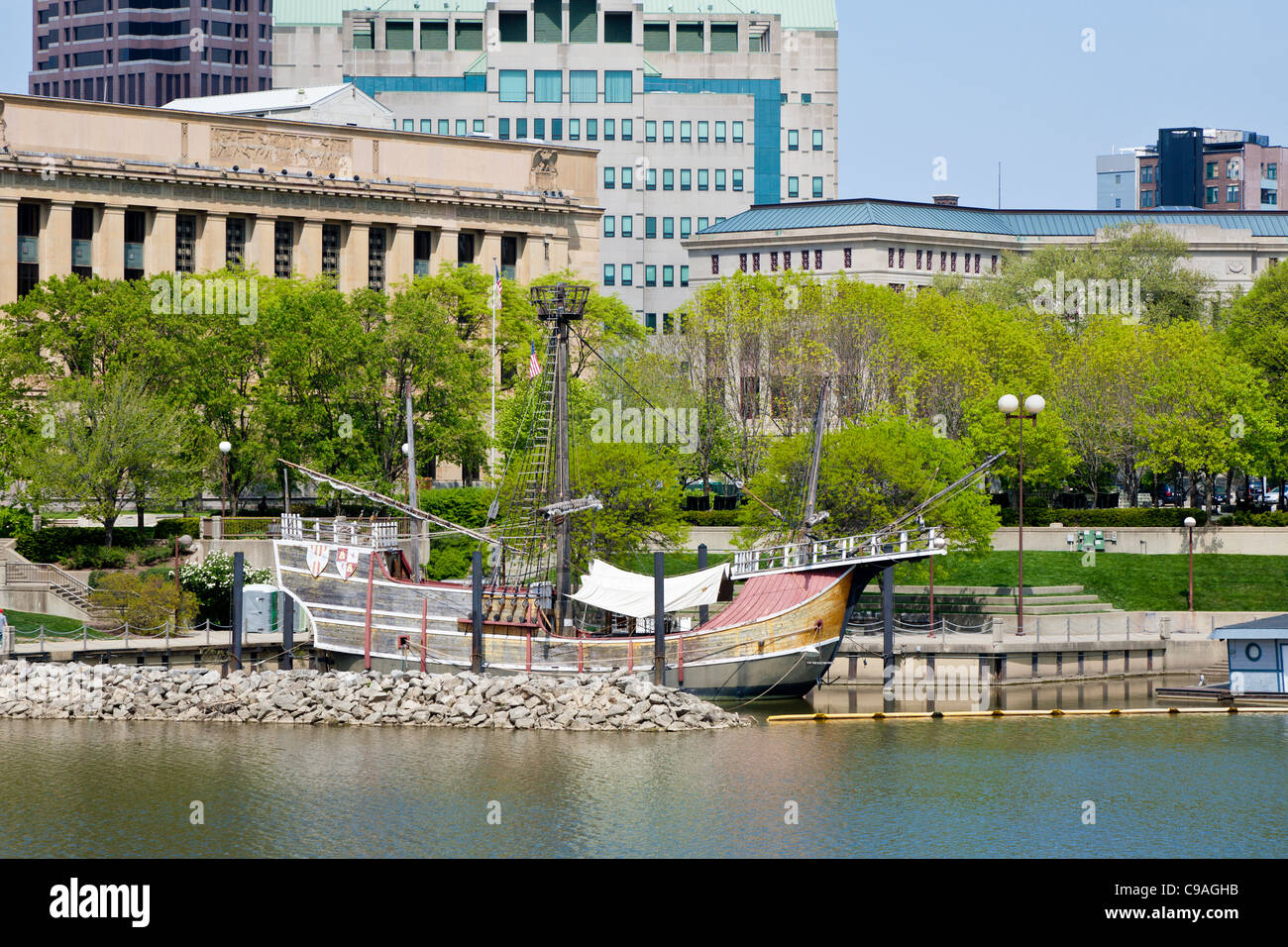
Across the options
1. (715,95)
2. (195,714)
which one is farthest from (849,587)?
(715,95)

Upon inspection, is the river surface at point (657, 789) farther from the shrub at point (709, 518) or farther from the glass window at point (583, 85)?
the glass window at point (583, 85)

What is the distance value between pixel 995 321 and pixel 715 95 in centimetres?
7353

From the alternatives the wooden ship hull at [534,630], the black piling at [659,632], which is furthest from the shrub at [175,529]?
the black piling at [659,632]

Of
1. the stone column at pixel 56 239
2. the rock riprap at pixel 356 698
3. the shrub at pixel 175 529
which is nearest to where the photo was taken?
the rock riprap at pixel 356 698

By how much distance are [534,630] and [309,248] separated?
6549cm

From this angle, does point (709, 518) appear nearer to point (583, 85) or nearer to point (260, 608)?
point (260, 608)

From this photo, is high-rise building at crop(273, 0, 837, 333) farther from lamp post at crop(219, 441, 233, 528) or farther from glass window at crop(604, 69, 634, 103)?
lamp post at crop(219, 441, 233, 528)

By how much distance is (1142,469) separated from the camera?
91500 mm

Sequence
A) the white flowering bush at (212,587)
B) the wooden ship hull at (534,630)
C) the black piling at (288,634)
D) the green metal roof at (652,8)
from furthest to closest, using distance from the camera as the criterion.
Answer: the green metal roof at (652,8), the white flowering bush at (212,587), the black piling at (288,634), the wooden ship hull at (534,630)

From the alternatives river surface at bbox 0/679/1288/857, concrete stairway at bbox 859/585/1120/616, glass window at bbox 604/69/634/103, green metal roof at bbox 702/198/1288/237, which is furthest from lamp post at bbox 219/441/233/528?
glass window at bbox 604/69/634/103

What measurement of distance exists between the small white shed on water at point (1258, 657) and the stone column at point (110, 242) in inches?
2919

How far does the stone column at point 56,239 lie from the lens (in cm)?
11206

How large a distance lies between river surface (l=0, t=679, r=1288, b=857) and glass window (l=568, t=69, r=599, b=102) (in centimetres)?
11892

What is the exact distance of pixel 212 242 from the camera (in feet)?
382
